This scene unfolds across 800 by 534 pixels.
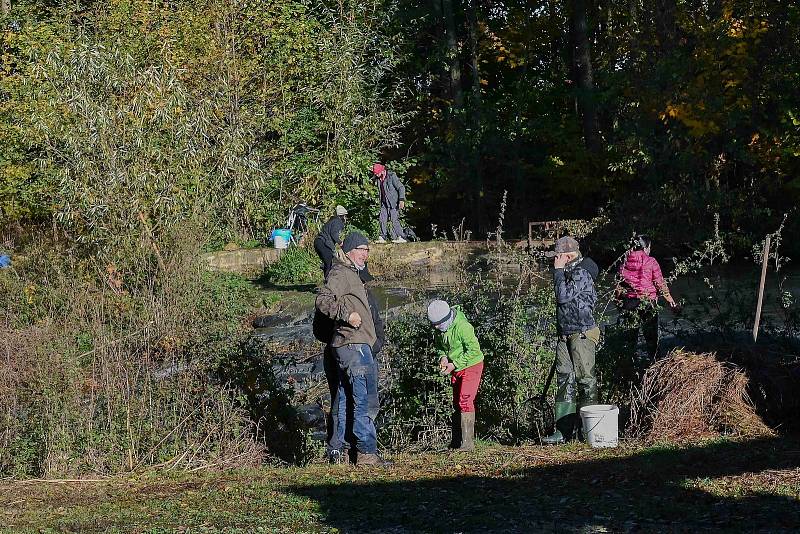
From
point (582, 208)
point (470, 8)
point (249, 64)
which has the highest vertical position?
point (470, 8)

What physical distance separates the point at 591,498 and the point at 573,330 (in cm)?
293

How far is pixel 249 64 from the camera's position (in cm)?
2873

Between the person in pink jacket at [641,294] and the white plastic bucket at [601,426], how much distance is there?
5.68 feet

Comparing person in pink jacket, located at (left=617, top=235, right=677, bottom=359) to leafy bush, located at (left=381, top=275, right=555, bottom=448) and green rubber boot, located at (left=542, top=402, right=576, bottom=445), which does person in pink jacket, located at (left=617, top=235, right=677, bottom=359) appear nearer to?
leafy bush, located at (left=381, top=275, right=555, bottom=448)

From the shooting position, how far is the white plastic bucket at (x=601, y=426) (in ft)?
33.8

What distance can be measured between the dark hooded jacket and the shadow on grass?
1492mm

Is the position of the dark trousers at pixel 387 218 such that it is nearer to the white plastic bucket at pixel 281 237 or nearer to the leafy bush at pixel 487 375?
the white plastic bucket at pixel 281 237

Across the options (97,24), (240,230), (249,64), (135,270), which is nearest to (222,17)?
(249,64)

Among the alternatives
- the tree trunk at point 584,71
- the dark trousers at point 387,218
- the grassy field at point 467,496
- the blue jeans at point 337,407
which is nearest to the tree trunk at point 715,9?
the tree trunk at point 584,71

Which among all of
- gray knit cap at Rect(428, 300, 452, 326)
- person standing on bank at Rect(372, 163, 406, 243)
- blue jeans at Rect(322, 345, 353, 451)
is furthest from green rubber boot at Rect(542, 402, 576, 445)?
person standing on bank at Rect(372, 163, 406, 243)

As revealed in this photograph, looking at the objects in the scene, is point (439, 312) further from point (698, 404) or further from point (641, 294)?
point (641, 294)

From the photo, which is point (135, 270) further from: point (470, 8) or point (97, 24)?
point (470, 8)

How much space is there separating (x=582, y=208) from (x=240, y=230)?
10035mm

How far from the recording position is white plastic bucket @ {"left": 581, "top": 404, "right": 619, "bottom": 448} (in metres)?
10.3
